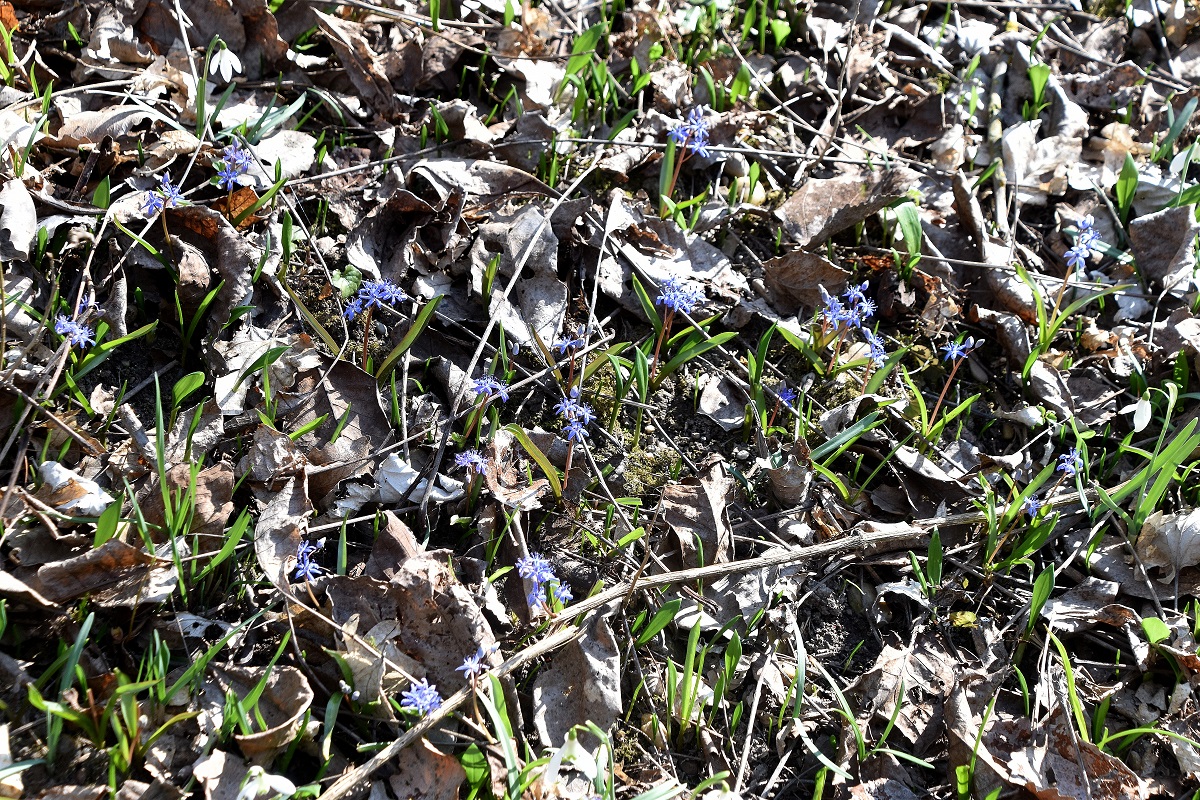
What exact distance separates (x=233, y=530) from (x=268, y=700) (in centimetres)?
38

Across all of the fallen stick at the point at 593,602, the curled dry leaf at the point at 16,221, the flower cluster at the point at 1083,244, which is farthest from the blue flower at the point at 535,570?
the flower cluster at the point at 1083,244

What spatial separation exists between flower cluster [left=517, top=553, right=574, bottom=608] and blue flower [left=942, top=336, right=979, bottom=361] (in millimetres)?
1362

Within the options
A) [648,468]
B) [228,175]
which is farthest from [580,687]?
[228,175]

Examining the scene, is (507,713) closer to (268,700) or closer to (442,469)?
(268,700)

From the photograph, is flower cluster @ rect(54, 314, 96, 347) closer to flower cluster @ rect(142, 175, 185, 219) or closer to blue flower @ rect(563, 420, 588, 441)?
flower cluster @ rect(142, 175, 185, 219)

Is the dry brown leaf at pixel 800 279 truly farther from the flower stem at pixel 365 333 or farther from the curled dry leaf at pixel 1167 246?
the flower stem at pixel 365 333

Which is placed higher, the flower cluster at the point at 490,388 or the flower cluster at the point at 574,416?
the flower cluster at the point at 490,388

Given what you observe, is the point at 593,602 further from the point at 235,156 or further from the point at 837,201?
the point at 837,201

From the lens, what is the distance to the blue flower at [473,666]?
1947 mm

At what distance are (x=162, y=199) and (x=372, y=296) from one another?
2.10 feet

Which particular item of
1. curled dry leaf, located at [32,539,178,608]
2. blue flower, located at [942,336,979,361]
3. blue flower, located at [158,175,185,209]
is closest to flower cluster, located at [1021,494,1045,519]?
blue flower, located at [942,336,979,361]

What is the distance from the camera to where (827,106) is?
11.7ft

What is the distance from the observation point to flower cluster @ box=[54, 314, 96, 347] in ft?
7.37

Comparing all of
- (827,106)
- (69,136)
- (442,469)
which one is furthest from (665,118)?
(69,136)
